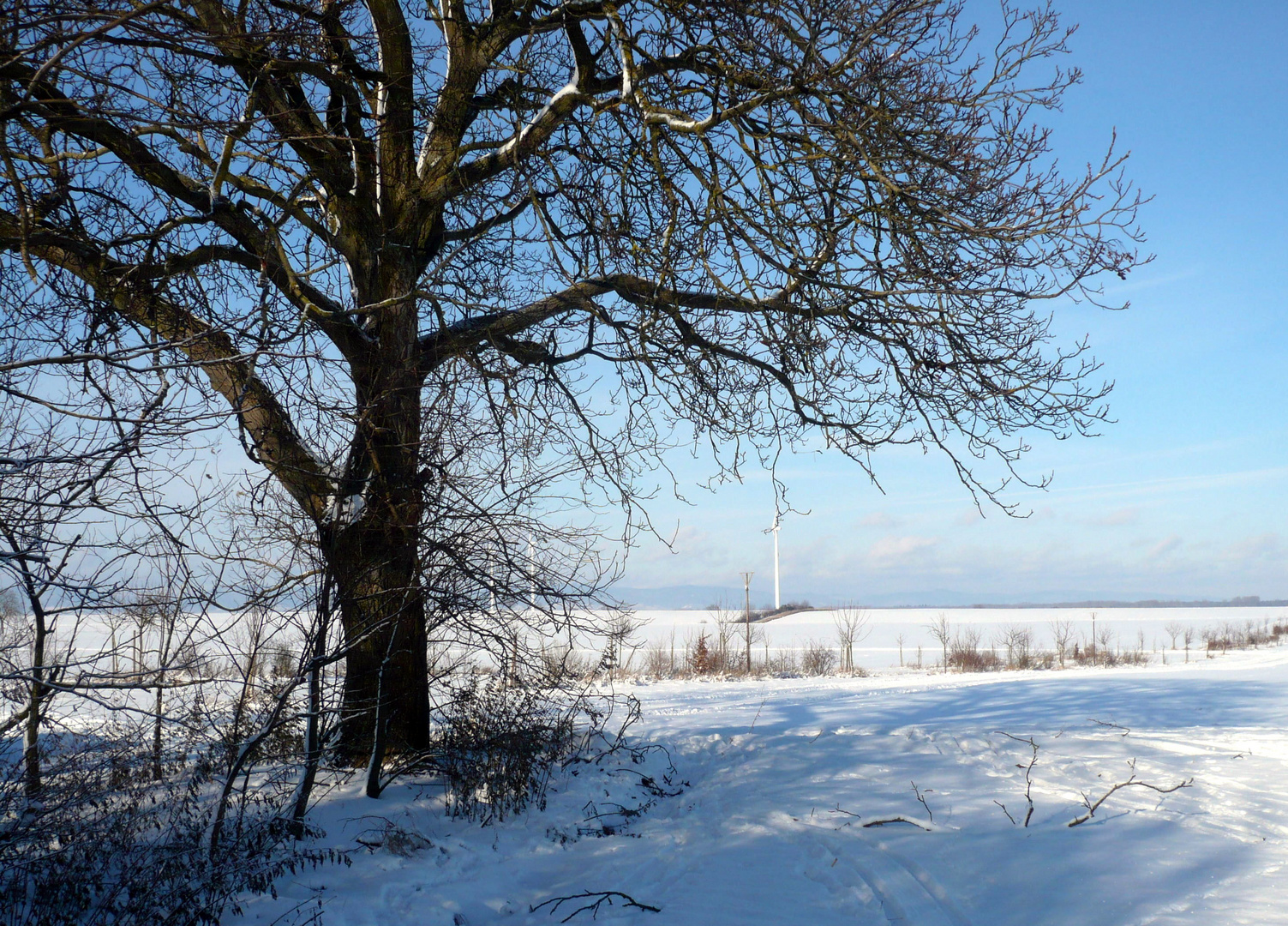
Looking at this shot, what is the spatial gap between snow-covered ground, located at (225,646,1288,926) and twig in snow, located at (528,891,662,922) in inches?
1.5

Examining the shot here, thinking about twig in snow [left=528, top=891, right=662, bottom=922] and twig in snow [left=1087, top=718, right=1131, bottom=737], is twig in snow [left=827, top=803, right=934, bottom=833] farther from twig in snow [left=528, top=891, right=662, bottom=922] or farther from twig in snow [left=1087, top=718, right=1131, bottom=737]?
twig in snow [left=1087, top=718, right=1131, bottom=737]

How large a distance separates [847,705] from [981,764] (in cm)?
355

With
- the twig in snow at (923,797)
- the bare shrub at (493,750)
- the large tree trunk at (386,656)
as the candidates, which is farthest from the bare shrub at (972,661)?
the large tree trunk at (386,656)

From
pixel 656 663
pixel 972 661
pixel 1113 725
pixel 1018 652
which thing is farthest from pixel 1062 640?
pixel 1113 725

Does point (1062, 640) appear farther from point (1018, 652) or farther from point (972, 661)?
point (972, 661)

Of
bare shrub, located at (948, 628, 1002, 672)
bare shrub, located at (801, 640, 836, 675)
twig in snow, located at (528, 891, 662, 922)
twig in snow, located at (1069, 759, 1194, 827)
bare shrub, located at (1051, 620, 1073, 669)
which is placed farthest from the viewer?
bare shrub, located at (1051, 620, 1073, 669)

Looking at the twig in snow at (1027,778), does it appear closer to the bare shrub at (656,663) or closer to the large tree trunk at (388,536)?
the large tree trunk at (388,536)

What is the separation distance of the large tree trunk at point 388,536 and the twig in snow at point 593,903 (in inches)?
64.4

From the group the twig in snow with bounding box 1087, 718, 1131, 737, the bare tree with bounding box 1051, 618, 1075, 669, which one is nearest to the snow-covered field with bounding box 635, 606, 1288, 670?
the bare tree with bounding box 1051, 618, 1075, 669

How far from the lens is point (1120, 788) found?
6016mm

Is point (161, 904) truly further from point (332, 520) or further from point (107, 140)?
point (107, 140)

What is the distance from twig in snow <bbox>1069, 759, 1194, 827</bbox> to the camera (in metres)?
5.39

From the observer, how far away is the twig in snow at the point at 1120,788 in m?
5.39

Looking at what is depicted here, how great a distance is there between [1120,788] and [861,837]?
86.5 inches
